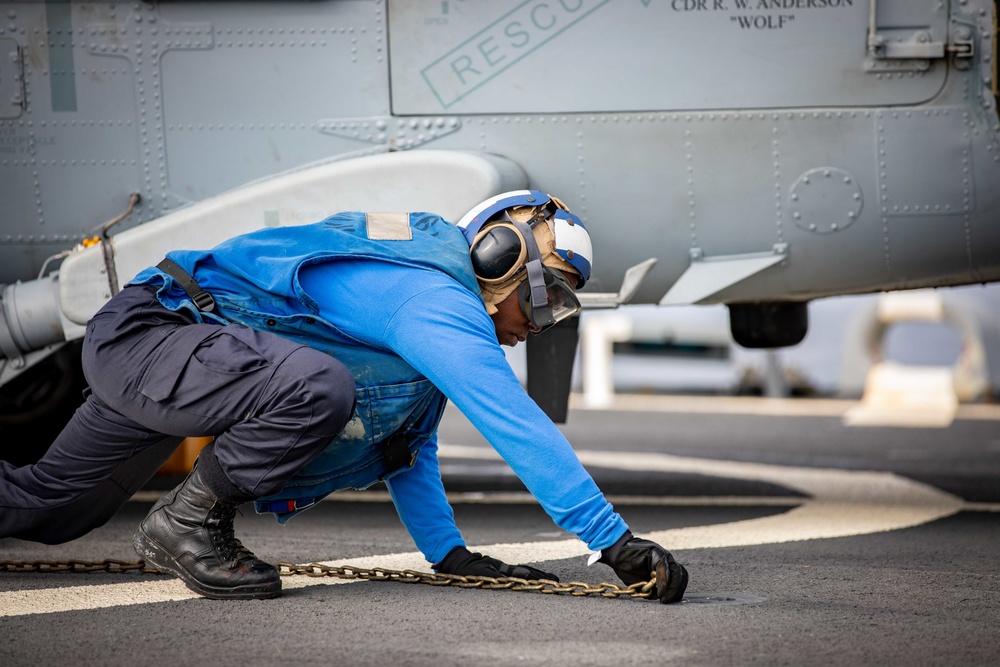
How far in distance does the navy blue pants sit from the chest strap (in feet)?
0.23

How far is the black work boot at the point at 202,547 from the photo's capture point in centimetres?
351

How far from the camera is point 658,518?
219 inches

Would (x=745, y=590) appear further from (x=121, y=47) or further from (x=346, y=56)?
(x=121, y=47)

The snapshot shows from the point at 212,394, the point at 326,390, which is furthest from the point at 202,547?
the point at 326,390

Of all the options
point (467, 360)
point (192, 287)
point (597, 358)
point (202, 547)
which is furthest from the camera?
point (597, 358)

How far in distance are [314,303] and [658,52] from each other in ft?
7.97

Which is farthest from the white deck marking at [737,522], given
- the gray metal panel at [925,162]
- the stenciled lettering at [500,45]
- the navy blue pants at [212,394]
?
the stenciled lettering at [500,45]

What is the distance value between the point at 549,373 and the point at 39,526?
8.89 feet

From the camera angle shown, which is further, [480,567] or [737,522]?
[737,522]

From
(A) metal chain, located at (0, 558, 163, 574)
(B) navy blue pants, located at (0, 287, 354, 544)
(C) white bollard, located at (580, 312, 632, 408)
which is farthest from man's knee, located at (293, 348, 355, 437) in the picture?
(C) white bollard, located at (580, 312, 632, 408)

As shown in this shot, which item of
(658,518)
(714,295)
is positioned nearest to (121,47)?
(714,295)

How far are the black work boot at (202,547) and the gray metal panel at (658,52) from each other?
2.51 meters

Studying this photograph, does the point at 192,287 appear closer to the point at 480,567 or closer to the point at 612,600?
the point at 480,567

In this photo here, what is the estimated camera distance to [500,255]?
140 inches
